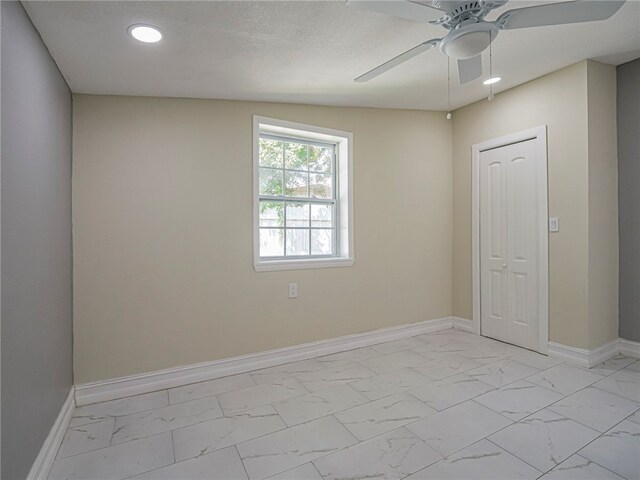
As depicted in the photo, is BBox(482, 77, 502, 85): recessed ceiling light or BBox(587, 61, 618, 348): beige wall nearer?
BBox(587, 61, 618, 348): beige wall

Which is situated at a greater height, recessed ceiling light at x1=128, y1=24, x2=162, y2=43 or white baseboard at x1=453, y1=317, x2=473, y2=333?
recessed ceiling light at x1=128, y1=24, x2=162, y2=43

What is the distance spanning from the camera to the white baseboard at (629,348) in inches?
123

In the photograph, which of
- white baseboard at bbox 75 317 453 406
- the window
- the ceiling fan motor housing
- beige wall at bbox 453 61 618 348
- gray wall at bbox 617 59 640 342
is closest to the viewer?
the ceiling fan motor housing

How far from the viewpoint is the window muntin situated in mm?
3295

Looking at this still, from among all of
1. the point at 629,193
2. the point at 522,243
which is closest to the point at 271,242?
the point at 522,243

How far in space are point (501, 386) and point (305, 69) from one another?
A: 2854mm

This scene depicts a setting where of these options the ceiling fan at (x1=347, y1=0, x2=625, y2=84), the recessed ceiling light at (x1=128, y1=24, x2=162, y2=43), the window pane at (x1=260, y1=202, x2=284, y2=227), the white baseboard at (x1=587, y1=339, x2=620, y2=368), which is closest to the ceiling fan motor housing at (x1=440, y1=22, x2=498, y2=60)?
the ceiling fan at (x1=347, y1=0, x2=625, y2=84)

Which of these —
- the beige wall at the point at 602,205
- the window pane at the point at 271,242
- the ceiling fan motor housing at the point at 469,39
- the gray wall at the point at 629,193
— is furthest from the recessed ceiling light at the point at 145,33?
the gray wall at the point at 629,193

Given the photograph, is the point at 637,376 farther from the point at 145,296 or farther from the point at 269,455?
the point at 145,296

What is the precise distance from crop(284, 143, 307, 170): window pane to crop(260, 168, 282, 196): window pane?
0.16 meters

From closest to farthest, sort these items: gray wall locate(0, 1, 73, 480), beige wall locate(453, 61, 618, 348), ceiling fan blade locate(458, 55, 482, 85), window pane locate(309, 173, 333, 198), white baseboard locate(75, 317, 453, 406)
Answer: gray wall locate(0, 1, 73, 480) → ceiling fan blade locate(458, 55, 482, 85) → white baseboard locate(75, 317, 453, 406) → beige wall locate(453, 61, 618, 348) → window pane locate(309, 173, 333, 198)

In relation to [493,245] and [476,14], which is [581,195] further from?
[476,14]

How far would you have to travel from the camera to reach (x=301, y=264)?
3.30 metres

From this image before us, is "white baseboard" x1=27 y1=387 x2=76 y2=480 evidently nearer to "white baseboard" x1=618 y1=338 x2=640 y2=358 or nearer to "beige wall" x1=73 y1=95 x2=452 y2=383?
"beige wall" x1=73 y1=95 x2=452 y2=383
